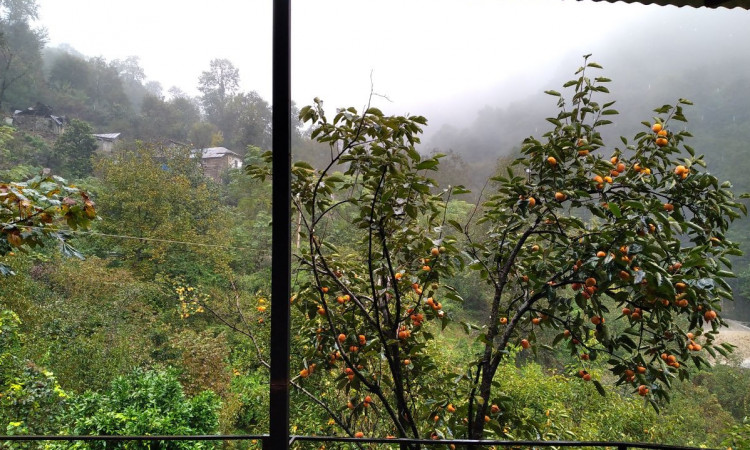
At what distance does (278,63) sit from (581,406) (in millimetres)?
2751

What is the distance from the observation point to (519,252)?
1720 mm

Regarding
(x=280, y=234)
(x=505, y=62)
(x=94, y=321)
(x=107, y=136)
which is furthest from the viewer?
(x=107, y=136)

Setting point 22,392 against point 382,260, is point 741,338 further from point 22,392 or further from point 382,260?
point 22,392

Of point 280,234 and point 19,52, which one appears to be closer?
point 280,234

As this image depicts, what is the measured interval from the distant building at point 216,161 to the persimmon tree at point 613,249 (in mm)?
2510

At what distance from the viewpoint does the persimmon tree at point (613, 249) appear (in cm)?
135

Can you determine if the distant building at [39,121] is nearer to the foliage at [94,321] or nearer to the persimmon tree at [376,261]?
the foliage at [94,321]

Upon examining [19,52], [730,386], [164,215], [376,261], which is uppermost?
[19,52]

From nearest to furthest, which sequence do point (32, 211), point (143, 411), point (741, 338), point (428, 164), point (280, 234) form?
point (280, 234), point (428, 164), point (32, 211), point (741, 338), point (143, 411)

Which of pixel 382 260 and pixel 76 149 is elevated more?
pixel 76 149

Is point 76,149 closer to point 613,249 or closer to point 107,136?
point 107,136

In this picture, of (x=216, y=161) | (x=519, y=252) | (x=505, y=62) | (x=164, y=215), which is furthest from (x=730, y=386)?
(x=164, y=215)

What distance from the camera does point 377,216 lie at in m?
1.54

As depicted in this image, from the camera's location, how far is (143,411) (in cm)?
278
